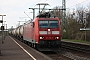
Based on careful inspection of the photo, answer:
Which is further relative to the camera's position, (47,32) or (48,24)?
(48,24)

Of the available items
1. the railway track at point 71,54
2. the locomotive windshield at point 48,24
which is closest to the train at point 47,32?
the locomotive windshield at point 48,24

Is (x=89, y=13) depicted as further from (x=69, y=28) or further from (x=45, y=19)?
(x=45, y=19)

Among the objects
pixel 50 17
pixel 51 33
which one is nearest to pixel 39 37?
pixel 51 33

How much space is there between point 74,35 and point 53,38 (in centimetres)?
2679

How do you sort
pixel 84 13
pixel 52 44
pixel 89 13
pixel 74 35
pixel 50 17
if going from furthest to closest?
pixel 84 13 < pixel 89 13 < pixel 74 35 < pixel 50 17 < pixel 52 44

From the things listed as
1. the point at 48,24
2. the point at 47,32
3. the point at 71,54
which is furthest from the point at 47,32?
the point at 71,54

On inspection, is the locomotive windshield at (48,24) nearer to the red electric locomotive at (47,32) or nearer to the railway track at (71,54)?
the red electric locomotive at (47,32)

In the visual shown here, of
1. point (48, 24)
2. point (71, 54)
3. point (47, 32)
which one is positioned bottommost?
point (71, 54)

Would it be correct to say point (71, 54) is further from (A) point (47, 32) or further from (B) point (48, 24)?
(B) point (48, 24)

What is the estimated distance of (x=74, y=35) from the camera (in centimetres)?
4609

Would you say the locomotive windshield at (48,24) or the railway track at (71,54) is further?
the locomotive windshield at (48,24)

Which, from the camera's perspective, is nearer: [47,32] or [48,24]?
[47,32]

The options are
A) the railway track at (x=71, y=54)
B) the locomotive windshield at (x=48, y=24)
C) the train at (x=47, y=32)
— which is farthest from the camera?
the locomotive windshield at (x=48, y=24)

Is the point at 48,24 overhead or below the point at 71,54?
overhead
